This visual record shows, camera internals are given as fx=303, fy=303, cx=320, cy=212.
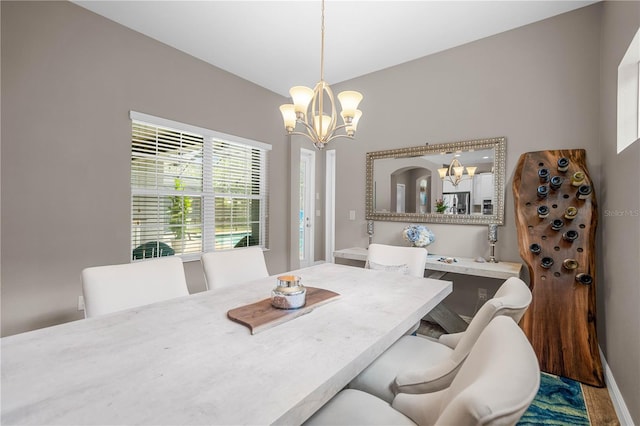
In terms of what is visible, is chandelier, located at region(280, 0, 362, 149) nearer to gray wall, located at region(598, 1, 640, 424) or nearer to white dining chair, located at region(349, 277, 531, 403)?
white dining chair, located at region(349, 277, 531, 403)

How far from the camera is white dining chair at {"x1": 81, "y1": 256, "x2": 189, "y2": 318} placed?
4.68 feet

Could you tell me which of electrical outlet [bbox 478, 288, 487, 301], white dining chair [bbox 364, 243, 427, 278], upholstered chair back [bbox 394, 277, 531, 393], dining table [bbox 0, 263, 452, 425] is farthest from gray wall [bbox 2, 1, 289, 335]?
electrical outlet [bbox 478, 288, 487, 301]

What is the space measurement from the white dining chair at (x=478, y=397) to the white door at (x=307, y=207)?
442cm

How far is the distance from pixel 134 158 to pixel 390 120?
2786mm

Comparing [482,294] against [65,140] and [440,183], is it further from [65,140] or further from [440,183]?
[65,140]

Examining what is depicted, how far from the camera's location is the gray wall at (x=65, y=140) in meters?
2.19

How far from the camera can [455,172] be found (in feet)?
10.3

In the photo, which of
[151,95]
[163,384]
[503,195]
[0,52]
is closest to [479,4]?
[503,195]

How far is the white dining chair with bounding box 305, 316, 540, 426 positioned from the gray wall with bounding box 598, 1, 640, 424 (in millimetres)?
1314

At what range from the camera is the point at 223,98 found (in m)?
3.58

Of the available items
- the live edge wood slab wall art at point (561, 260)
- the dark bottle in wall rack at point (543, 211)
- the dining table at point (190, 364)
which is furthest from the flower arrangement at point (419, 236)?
the dining table at point (190, 364)

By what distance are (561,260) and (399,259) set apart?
1.21 metres

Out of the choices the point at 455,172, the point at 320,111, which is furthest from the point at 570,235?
the point at 320,111

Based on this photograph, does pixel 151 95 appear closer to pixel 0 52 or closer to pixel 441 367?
pixel 0 52
